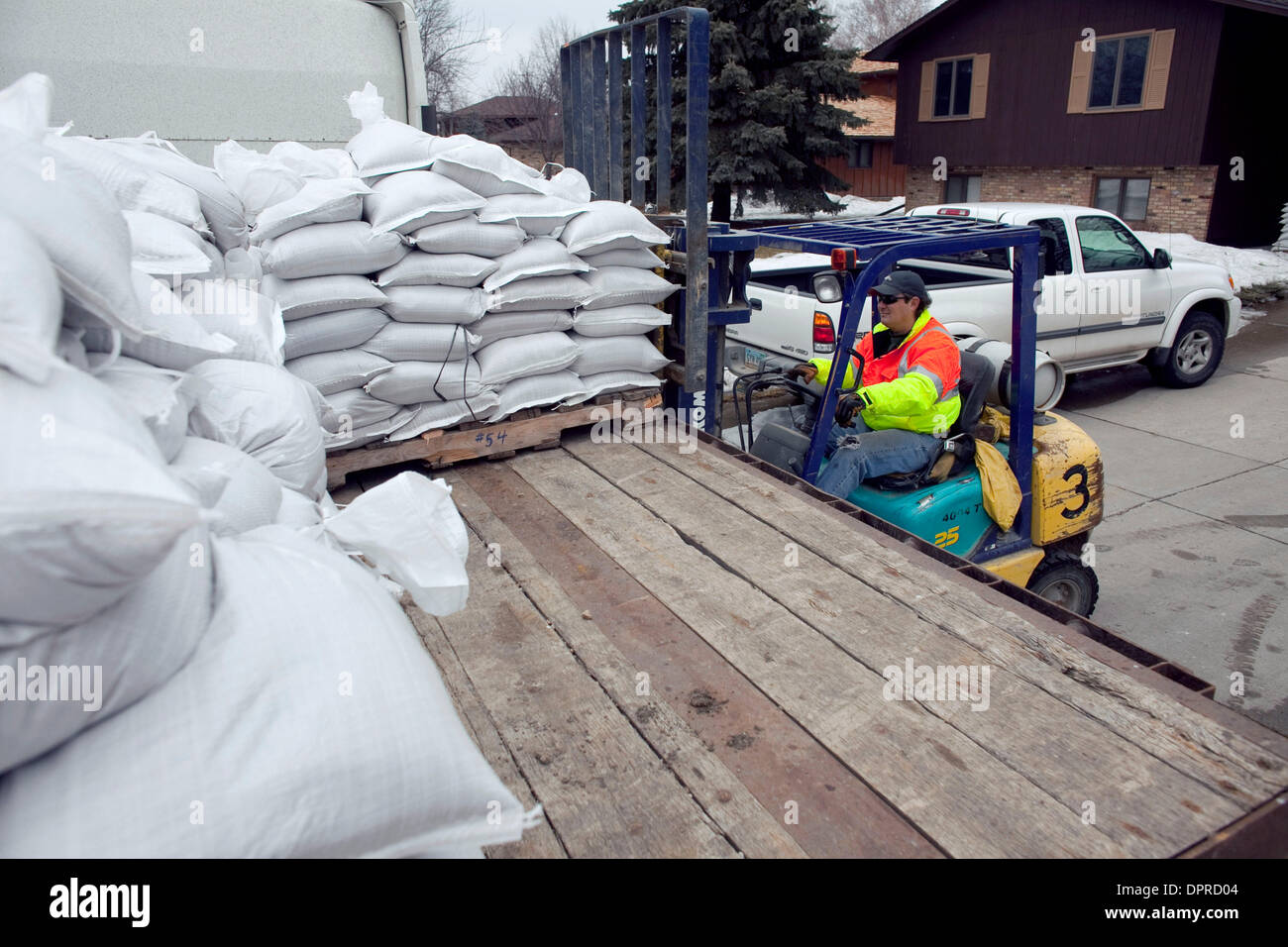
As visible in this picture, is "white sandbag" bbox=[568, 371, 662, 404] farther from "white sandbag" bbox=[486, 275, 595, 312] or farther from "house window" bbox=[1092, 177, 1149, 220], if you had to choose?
"house window" bbox=[1092, 177, 1149, 220]

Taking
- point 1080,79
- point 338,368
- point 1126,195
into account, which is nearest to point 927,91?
point 1080,79

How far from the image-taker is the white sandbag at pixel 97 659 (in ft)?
3.73

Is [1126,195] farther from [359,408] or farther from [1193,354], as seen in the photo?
[359,408]

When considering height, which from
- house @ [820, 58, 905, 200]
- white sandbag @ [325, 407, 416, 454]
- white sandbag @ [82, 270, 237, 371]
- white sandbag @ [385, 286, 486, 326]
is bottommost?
white sandbag @ [325, 407, 416, 454]

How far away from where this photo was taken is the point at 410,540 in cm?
185

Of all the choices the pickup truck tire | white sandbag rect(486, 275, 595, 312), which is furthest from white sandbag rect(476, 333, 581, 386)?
the pickup truck tire

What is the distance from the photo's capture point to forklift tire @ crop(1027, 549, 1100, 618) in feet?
14.2

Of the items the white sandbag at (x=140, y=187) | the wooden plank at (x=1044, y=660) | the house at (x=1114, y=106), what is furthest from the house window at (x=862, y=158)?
the white sandbag at (x=140, y=187)

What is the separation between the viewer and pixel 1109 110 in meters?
18.2

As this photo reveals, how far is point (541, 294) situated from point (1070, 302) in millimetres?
6011

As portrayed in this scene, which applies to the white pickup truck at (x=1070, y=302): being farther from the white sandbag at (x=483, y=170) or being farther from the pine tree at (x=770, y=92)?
the pine tree at (x=770, y=92)

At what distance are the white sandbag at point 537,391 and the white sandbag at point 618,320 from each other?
252 mm

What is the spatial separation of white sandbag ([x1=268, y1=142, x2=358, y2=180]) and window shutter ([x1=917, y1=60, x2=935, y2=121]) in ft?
69.3
